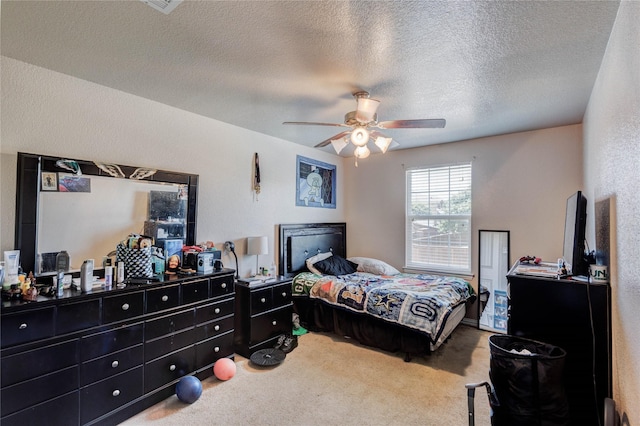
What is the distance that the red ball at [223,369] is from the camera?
2695mm

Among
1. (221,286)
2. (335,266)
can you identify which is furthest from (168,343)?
(335,266)

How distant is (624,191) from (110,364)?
321 centimetres

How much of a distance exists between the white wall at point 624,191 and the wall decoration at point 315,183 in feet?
11.0

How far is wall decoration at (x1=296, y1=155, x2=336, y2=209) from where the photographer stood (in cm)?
457

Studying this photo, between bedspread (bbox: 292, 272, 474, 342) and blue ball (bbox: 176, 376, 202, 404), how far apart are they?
5.57 ft

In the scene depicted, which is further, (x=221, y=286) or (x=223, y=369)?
(x=221, y=286)

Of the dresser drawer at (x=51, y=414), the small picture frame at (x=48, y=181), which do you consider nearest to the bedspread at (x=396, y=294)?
the dresser drawer at (x=51, y=414)

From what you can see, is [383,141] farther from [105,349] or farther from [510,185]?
[105,349]

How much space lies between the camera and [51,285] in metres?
2.16

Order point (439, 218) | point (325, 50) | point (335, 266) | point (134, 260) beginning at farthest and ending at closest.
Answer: point (439, 218), point (335, 266), point (134, 260), point (325, 50)

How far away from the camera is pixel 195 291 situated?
267 cm

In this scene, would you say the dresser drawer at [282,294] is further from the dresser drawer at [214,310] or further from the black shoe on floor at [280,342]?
the dresser drawer at [214,310]

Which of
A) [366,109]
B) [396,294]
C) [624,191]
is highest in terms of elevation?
[366,109]

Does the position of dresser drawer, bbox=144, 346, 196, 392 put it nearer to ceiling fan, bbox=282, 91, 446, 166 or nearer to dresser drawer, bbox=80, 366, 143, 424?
dresser drawer, bbox=80, 366, 143, 424
